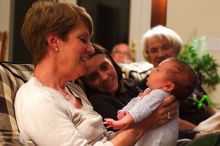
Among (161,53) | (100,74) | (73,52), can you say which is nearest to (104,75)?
(100,74)

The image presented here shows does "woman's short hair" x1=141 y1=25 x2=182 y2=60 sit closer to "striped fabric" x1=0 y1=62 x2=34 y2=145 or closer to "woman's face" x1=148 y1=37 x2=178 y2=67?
"woman's face" x1=148 y1=37 x2=178 y2=67

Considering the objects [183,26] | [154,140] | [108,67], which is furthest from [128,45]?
[154,140]

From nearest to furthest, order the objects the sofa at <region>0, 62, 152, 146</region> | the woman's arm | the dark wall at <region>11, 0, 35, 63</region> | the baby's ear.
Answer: the sofa at <region>0, 62, 152, 146</region> < the woman's arm < the baby's ear < the dark wall at <region>11, 0, 35, 63</region>

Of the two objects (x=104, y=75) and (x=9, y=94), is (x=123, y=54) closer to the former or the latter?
(x=104, y=75)

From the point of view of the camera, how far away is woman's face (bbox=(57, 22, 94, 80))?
140 cm

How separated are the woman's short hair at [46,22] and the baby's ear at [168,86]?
17.2 inches

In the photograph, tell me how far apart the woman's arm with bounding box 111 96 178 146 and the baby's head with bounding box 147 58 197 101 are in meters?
0.04

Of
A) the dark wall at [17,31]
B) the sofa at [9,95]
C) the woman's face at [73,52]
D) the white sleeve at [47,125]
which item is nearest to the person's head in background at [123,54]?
the dark wall at [17,31]

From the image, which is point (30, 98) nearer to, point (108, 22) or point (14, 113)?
point (14, 113)

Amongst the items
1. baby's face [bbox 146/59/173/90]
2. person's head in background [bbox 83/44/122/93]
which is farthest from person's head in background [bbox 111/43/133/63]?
baby's face [bbox 146/59/173/90]

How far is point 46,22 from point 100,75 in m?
0.70

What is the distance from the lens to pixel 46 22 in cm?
137

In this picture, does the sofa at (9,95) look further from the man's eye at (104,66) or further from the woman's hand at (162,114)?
the woman's hand at (162,114)

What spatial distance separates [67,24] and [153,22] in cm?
329
